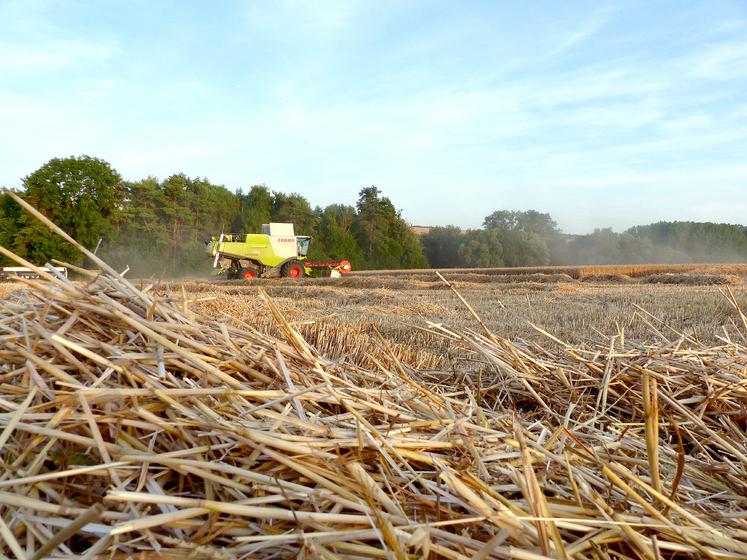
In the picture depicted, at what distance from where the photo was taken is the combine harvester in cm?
2339

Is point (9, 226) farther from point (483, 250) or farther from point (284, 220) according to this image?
point (483, 250)

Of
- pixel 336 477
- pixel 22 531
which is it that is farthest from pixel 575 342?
pixel 22 531

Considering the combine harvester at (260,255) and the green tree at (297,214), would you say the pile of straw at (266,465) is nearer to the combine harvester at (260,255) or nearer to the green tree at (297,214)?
the combine harvester at (260,255)

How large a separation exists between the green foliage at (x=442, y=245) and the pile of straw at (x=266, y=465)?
46782 mm

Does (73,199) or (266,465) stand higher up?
(73,199)

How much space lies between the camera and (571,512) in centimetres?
120

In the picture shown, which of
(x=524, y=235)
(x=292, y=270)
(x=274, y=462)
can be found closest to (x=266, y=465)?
(x=274, y=462)

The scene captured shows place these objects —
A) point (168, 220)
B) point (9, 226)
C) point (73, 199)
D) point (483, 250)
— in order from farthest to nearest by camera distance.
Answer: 1. point (483, 250)
2. point (168, 220)
3. point (73, 199)
4. point (9, 226)

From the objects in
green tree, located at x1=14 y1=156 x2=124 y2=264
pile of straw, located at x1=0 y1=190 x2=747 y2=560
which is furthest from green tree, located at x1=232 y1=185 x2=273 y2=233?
pile of straw, located at x1=0 y1=190 x2=747 y2=560

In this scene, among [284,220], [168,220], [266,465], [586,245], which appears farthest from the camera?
[586,245]

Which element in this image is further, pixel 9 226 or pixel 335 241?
pixel 335 241

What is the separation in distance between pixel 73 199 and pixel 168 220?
6.30m

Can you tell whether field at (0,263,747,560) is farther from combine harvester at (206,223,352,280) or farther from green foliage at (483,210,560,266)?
green foliage at (483,210,560,266)

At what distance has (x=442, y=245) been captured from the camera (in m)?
49.6
